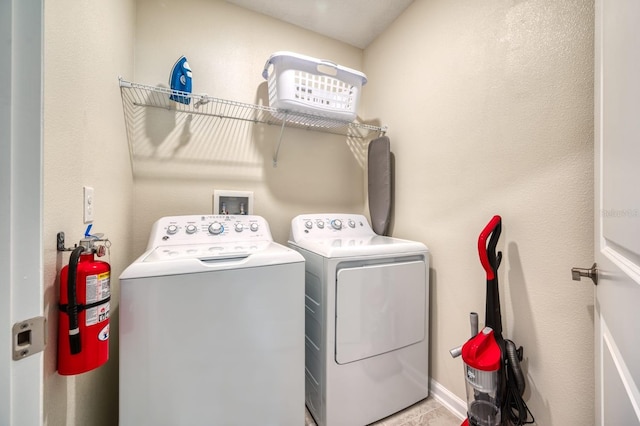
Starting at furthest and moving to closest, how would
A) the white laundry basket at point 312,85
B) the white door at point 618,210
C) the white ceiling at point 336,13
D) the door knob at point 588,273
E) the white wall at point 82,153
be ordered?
the white ceiling at point 336,13
the white laundry basket at point 312,85
the door knob at point 588,273
the white wall at point 82,153
the white door at point 618,210

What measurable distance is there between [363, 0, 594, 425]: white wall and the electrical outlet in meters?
1.75

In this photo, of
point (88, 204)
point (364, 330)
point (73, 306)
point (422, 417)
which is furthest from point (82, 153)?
point (422, 417)

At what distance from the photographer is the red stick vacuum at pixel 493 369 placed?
1061mm

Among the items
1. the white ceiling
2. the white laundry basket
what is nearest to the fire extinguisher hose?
the white laundry basket

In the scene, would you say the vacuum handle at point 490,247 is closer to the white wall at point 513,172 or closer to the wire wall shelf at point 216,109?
the white wall at point 513,172

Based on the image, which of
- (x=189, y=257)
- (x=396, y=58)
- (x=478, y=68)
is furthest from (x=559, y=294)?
(x=396, y=58)

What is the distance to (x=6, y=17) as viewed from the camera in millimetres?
517

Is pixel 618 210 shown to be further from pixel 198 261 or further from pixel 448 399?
pixel 448 399

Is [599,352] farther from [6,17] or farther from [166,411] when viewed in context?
[6,17]

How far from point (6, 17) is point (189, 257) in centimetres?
80

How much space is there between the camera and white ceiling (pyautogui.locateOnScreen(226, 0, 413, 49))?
1.76 meters

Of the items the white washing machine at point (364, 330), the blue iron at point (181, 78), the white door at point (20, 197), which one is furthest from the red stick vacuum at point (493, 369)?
the blue iron at point (181, 78)

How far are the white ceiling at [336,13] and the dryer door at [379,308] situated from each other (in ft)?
6.04

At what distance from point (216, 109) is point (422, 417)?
7.78 ft
